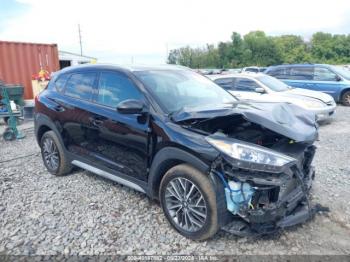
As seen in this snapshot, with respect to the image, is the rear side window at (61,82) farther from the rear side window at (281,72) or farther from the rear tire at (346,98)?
the rear tire at (346,98)

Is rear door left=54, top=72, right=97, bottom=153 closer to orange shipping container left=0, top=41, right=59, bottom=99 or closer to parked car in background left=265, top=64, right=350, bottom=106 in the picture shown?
orange shipping container left=0, top=41, right=59, bottom=99

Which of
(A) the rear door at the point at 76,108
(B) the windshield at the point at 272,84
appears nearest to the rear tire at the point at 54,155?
(A) the rear door at the point at 76,108

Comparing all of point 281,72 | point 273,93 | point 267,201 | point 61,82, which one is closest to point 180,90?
point 267,201

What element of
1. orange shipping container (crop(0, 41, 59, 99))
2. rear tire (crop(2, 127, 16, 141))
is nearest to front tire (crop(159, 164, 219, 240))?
rear tire (crop(2, 127, 16, 141))

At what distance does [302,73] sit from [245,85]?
3995mm

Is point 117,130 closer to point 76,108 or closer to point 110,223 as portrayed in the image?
point 76,108

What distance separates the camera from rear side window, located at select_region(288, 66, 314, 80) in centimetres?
1132

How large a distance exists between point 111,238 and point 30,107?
26.0ft

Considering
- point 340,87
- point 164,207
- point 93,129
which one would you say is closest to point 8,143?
point 93,129

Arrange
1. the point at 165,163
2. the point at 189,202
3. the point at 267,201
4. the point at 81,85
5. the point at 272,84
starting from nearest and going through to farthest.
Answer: the point at 267,201 → the point at 189,202 → the point at 165,163 → the point at 81,85 → the point at 272,84

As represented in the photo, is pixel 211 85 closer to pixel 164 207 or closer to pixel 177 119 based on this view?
pixel 177 119

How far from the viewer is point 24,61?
10.4 m

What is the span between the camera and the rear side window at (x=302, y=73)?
11320mm

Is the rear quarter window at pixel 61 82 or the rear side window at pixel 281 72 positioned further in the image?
the rear side window at pixel 281 72
